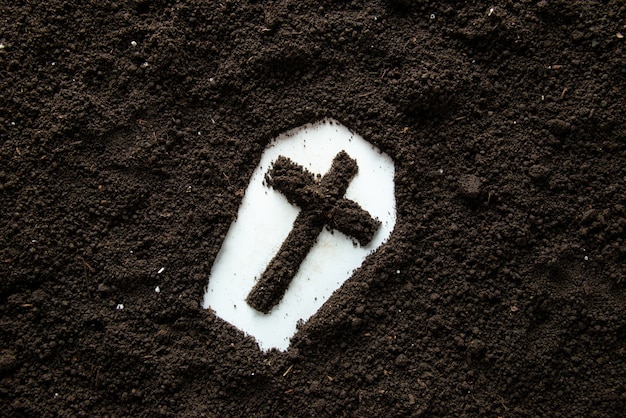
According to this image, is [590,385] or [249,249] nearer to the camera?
[590,385]

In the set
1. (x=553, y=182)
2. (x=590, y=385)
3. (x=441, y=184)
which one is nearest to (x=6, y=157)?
(x=441, y=184)

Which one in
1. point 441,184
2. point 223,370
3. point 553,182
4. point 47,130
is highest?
point 553,182

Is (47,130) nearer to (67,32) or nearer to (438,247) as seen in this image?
(67,32)

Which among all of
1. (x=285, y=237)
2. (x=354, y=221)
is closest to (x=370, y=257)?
(x=354, y=221)

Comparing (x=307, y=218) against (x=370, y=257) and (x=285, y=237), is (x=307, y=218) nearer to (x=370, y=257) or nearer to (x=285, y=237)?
(x=285, y=237)
